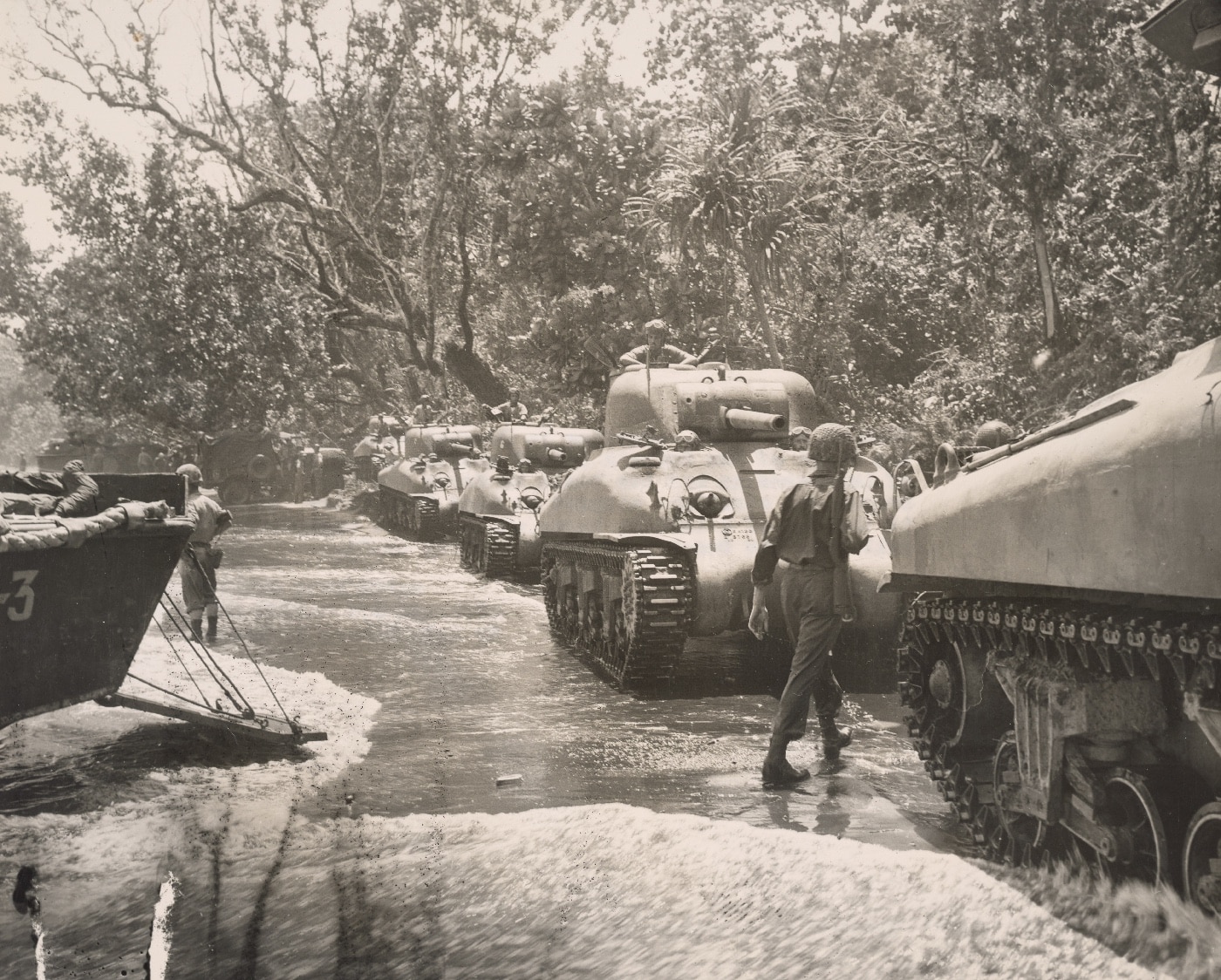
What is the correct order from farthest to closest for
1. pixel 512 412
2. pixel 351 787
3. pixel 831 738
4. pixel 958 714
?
pixel 512 412, pixel 831 738, pixel 351 787, pixel 958 714

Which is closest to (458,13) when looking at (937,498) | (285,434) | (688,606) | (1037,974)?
(285,434)

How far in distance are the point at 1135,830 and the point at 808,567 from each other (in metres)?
2.52

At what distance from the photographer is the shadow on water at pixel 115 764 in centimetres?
631

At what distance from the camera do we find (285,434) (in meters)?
36.9

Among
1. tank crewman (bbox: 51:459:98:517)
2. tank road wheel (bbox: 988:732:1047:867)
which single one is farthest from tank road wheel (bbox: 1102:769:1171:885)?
tank crewman (bbox: 51:459:98:517)

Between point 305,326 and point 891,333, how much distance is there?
17.4m

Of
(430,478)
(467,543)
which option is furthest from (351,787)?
(430,478)

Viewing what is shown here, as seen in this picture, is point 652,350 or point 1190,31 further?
point 652,350

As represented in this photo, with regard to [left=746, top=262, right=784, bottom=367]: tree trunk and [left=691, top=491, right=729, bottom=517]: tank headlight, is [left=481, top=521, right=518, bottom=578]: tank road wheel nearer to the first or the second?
[left=746, top=262, right=784, bottom=367]: tree trunk

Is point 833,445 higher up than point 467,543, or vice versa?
point 833,445

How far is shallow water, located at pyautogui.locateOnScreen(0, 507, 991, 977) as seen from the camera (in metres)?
4.45

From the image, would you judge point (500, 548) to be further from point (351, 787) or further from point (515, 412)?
point (351, 787)

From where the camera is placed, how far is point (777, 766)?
650cm

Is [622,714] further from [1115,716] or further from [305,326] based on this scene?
[305,326]
